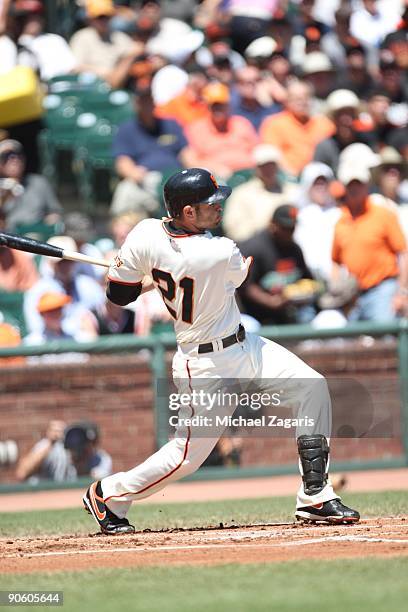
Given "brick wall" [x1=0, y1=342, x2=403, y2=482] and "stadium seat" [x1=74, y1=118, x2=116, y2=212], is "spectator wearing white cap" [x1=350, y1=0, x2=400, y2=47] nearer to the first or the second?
"stadium seat" [x1=74, y1=118, x2=116, y2=212]

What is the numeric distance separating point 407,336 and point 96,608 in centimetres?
709

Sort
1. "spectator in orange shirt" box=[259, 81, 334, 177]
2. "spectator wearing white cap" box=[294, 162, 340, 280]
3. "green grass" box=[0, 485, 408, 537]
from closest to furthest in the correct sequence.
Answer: "green grass" box=[0, 485, 408, 537] → "spectator wearing white cap" box=[294, 162, 340, 280] → "spectator in orange shirt" box=[259, 81, 334, 177]

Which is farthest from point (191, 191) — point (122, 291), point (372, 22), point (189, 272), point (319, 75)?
point (372, 22)

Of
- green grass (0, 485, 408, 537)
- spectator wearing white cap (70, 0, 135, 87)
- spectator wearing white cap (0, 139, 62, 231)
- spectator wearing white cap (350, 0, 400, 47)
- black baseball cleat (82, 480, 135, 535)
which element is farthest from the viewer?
spectator wearing white cap (350, 0, 400, 47)

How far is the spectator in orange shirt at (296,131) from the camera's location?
519 inches

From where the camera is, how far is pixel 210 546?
5.96m

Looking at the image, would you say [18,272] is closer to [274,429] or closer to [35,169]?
[35,169]

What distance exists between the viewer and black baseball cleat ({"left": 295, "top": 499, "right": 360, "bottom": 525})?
647 cm

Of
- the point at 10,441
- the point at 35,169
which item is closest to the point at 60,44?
the point at 35,169

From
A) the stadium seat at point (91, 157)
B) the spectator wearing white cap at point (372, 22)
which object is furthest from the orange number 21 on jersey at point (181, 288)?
the spectator wearing white cap at point (372, 22)

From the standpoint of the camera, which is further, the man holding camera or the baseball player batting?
the man holding camera

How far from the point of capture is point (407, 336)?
10.9m

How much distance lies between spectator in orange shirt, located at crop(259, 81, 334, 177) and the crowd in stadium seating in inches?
0.6

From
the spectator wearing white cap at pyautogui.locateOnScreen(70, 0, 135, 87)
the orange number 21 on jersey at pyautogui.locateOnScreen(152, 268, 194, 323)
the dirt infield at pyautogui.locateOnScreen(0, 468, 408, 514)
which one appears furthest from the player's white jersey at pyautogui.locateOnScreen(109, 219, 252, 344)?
the spectator wearing white cap at pyautogui.locateOnScreen(70, 0, 135, 87)
